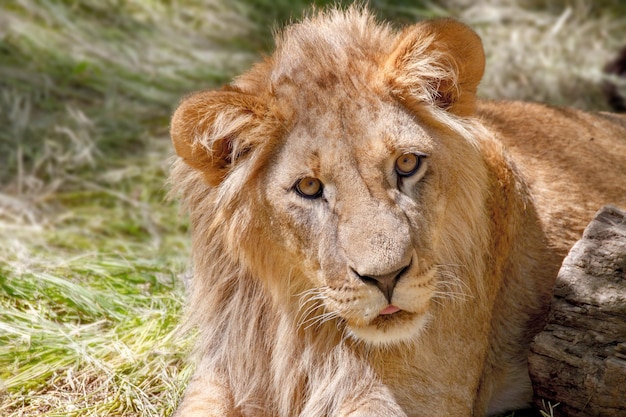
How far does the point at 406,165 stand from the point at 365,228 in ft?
1.04

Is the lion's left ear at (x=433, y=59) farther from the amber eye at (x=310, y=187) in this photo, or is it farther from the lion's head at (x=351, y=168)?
the amber eye at (x=310, y=187)

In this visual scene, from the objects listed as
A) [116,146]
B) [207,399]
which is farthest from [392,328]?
[116,146]

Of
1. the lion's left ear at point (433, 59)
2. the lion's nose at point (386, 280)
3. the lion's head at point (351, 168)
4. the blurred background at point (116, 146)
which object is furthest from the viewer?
the blurred background at point (116, 146)

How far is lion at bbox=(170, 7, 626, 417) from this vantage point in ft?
10.2

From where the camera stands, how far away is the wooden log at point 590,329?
338 centimetres

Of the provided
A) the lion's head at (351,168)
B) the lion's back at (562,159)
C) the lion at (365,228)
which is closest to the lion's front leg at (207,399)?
the lion at (365,228)

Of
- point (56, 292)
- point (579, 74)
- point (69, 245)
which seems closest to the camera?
point (56, 292)

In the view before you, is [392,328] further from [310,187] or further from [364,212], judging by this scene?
[310,187]

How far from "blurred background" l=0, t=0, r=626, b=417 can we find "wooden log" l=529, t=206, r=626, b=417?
1.48m

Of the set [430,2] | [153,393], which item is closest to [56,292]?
[153,393]

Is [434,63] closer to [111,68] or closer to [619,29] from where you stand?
[111,68]

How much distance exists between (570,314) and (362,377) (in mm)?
840

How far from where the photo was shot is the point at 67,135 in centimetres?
712

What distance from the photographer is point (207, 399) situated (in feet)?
12.0
